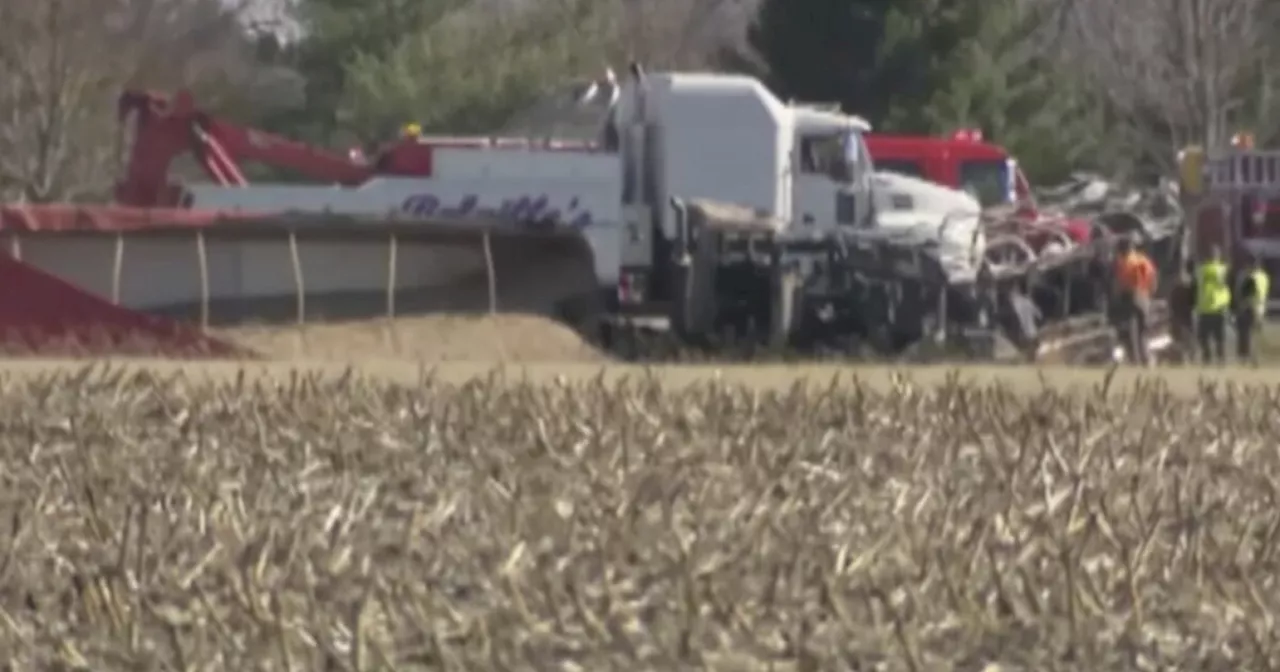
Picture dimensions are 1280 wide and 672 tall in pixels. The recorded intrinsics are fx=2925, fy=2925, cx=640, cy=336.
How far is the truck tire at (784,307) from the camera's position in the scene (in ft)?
90.0

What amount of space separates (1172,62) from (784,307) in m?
28.3

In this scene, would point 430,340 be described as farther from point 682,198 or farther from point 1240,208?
point 1240,208

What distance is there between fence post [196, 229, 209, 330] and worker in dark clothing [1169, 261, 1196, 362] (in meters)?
9.69

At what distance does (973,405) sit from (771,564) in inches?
266

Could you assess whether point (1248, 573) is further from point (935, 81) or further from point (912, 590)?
point (935, 81)

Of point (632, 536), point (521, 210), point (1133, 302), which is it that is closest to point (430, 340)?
point (521, 210)

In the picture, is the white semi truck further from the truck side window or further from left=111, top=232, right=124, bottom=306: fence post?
left=111, top=232, right=124, bottom=306: fence post

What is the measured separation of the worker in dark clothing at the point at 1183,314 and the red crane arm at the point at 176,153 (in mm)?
8284

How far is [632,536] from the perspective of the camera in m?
10.4

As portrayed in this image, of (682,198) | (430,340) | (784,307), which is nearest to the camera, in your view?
(430,340)

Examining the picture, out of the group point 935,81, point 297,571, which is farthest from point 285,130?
point 297,571

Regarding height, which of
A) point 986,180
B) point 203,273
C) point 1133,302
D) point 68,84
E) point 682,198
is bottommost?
point 1133,302

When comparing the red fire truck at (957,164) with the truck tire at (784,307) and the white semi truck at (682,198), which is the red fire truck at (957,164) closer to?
the white semi truck at (682,198)

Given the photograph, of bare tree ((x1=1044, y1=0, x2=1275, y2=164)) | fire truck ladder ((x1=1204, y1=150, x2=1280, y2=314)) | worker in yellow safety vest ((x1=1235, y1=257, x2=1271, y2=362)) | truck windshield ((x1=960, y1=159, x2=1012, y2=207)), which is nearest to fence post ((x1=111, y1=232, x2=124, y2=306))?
truck windshield ((x1=960, y1=159, x2=1012, y2=207))
